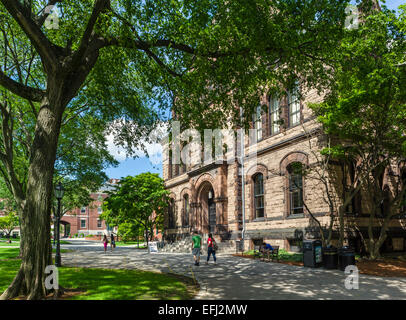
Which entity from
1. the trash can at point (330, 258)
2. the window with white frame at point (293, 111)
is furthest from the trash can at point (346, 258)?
the window with white frame at point (293, 111)

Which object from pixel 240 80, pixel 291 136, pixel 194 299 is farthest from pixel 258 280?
pixel 291 136

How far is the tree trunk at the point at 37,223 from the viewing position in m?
7.61

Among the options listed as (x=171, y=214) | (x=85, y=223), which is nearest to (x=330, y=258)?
(x=171, y=214)

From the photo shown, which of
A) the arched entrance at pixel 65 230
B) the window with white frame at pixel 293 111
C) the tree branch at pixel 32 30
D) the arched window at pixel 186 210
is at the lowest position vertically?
the arched entrance at pixel 65 230

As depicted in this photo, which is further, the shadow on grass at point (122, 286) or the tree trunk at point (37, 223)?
the shadow on grass at point (122, 286)

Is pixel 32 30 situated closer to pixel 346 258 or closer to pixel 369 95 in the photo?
pixel 369 95

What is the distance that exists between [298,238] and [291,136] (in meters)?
5.88

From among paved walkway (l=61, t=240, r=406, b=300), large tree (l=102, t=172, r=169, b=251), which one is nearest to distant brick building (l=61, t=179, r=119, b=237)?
large tree (l=102, t=172, r=169, b=251)

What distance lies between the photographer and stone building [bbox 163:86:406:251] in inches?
719

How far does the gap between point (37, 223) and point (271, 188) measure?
1567 cm

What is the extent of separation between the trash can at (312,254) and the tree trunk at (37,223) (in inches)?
412

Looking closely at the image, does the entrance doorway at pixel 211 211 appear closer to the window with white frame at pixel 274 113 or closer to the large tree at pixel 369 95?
the window with white frame at pixel 274 113

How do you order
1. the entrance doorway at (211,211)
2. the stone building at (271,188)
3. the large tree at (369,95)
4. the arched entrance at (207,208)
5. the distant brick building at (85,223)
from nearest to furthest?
the large tree at (369,95), the stone building at (271,188), the entrance doorway at (211,211), the arched entrance at (207,208), the distant brick building at (85,223)

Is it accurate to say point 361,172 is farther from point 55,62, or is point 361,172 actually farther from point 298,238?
point 55,62
